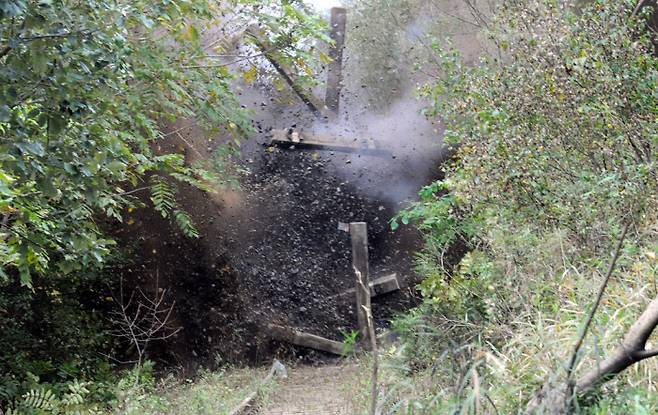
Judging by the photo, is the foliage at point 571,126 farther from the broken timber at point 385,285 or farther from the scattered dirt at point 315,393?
the broken timber at point 385,285

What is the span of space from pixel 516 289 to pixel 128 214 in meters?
8.26

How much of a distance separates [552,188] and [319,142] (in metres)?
8.14

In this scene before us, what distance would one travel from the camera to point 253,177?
14422mm

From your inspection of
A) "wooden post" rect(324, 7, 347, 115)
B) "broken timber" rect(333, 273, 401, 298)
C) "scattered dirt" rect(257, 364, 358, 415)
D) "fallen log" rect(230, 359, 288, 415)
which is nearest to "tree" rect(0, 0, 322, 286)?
"fallen log" rect(230, 359, 288, 415)

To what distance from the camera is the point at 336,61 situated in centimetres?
1420

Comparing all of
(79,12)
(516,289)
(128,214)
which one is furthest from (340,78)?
(79,12)

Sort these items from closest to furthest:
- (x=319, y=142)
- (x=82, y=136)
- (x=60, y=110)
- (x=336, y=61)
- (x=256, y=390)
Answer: (x=60, y=110) → (x=82, y=136) → (x=256, y=390) → (x=336, y=61) → (x=319, y=142)

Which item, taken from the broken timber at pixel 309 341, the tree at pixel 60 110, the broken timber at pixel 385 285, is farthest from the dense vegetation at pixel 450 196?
the broken timber at pixel 385 285

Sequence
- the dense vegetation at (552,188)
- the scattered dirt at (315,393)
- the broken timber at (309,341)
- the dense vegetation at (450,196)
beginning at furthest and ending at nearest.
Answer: the broken timber at (309,341), the scattered dirt at (315,393), the dense vegetation at (552,188), the dense vegetation at (450,196)

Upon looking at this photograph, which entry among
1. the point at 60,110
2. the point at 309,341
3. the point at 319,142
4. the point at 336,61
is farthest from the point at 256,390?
the point at 336,61

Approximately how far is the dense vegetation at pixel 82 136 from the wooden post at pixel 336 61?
373cm

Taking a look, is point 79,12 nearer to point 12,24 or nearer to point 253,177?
point 12,24

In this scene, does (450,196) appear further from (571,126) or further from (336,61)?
(336,61)

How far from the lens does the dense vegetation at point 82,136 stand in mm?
3996
